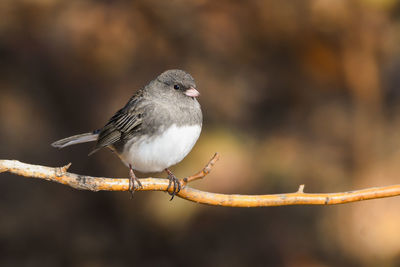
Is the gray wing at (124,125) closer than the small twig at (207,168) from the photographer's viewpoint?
No

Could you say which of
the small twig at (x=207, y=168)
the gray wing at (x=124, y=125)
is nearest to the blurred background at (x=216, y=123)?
the gray wing at (x=124, y=125)

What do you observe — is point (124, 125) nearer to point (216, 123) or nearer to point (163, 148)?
point (163, 148)

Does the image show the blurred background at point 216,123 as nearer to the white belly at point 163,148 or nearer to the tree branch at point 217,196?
the white belly at point 163,148

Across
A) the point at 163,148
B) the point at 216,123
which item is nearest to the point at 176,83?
the point at 163,148

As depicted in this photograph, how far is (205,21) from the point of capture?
4.90 m

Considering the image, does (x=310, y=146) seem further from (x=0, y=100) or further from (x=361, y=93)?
(x=0, y=100)

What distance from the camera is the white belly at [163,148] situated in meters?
2.37

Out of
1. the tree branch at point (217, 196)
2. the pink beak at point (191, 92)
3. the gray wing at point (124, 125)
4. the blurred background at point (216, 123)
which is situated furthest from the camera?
the blurred background at point (216, 123)

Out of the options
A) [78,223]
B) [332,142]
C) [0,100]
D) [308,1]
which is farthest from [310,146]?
[0,100]

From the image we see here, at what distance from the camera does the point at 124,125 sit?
2578 millimetres

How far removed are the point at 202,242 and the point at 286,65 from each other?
186cm

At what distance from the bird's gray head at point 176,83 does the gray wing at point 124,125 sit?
144 mm

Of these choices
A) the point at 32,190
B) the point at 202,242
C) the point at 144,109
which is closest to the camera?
the point at 144,109

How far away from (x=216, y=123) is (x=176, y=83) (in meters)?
2.23
